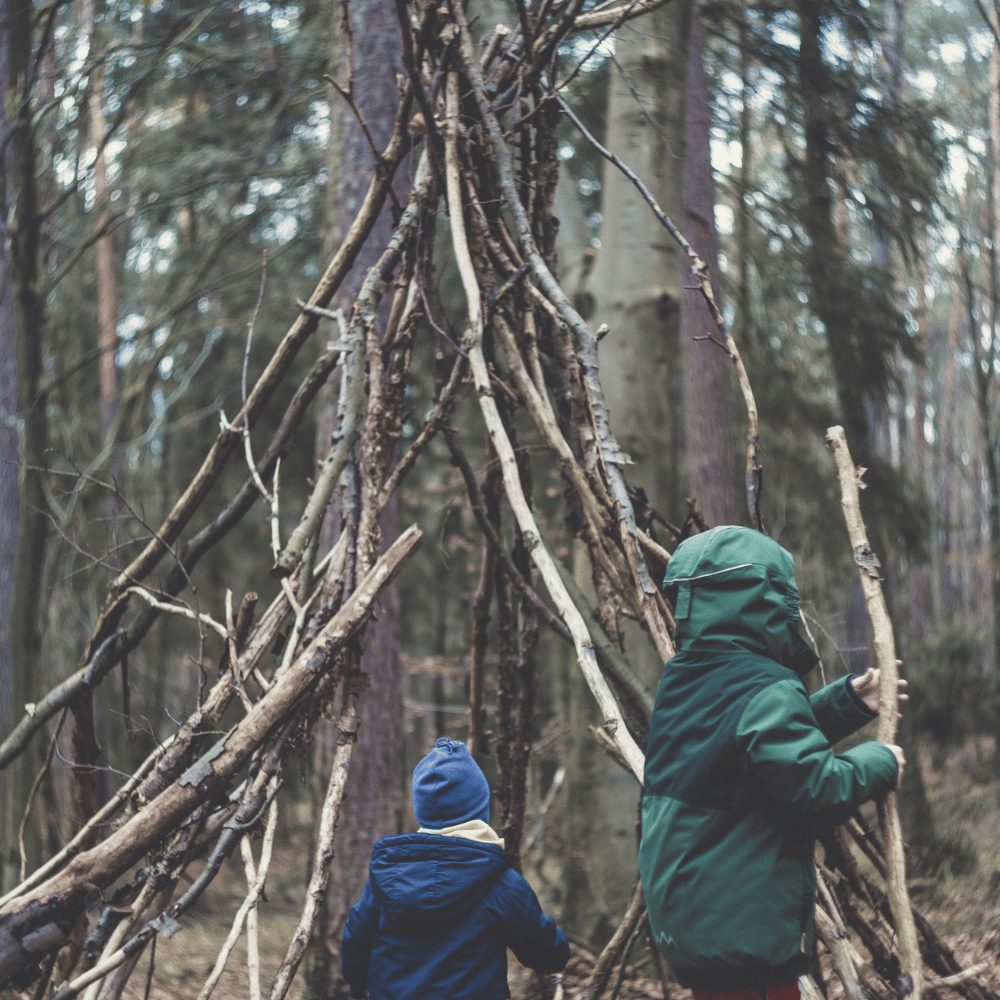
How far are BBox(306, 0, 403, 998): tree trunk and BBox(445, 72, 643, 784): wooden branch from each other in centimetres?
192

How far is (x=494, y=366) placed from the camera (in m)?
3.77

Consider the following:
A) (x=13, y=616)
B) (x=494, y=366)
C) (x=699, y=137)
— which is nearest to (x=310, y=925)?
(x=494, y=366)

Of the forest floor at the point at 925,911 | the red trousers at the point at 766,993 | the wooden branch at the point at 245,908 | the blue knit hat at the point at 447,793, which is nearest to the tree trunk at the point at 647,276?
the forest floor at the point at 925,911

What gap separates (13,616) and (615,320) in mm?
4009

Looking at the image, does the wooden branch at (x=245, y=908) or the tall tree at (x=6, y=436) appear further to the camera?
the tall tree at (x=6, y=436)

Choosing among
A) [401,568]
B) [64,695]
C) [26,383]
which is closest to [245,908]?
[401,568]

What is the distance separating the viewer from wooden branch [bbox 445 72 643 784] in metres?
2.74

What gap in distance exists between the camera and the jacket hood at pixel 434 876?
8.75ft

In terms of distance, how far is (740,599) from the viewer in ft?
7.38

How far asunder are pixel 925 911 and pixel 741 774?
5254mm

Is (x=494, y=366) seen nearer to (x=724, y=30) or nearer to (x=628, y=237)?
(x=628, y=237)

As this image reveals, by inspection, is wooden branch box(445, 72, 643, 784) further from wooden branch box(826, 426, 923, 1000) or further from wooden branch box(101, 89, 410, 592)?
wooden branch box(826, 426, 923, 1000)

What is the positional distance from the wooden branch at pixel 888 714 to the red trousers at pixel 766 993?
251mm

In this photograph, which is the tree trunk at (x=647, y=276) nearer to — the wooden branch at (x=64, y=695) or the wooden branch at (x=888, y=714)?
the wooden branch at (x=64, y=695)
